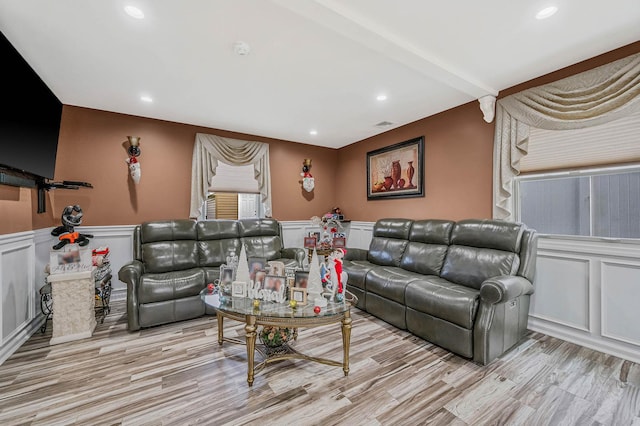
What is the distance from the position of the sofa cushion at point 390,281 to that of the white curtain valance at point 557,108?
1230mm

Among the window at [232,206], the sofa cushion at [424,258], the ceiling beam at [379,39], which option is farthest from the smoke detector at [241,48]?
the sofa cushion at [424,258]

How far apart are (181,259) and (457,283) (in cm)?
319

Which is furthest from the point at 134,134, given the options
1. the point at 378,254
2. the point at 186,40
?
the point at 378,254

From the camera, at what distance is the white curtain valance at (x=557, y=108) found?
220 centimetres

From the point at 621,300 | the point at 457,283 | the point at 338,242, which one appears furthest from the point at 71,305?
the point at 621,300

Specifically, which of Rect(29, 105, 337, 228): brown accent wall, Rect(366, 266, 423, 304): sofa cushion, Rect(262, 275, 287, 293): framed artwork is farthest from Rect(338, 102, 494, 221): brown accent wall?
Rect(29, 105, 337, 228): brown accent wall

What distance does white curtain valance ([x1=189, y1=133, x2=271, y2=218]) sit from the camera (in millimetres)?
4133

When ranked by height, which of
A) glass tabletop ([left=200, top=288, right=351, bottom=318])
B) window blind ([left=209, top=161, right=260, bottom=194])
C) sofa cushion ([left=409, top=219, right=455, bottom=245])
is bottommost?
glass tabletop ([left=200, top=288, right=351, bottom=318])

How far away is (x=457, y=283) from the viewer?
279 cm

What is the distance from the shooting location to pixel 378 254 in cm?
378

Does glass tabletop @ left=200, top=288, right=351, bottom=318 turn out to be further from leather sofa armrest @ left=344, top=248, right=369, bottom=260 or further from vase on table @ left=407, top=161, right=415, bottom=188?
vase on table @ left=407, top=161, right=415, bottom=188

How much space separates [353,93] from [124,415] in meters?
3.36

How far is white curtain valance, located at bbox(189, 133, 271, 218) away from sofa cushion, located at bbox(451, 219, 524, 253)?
9.85 feet

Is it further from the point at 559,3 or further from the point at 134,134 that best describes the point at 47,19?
the point at 559,3
